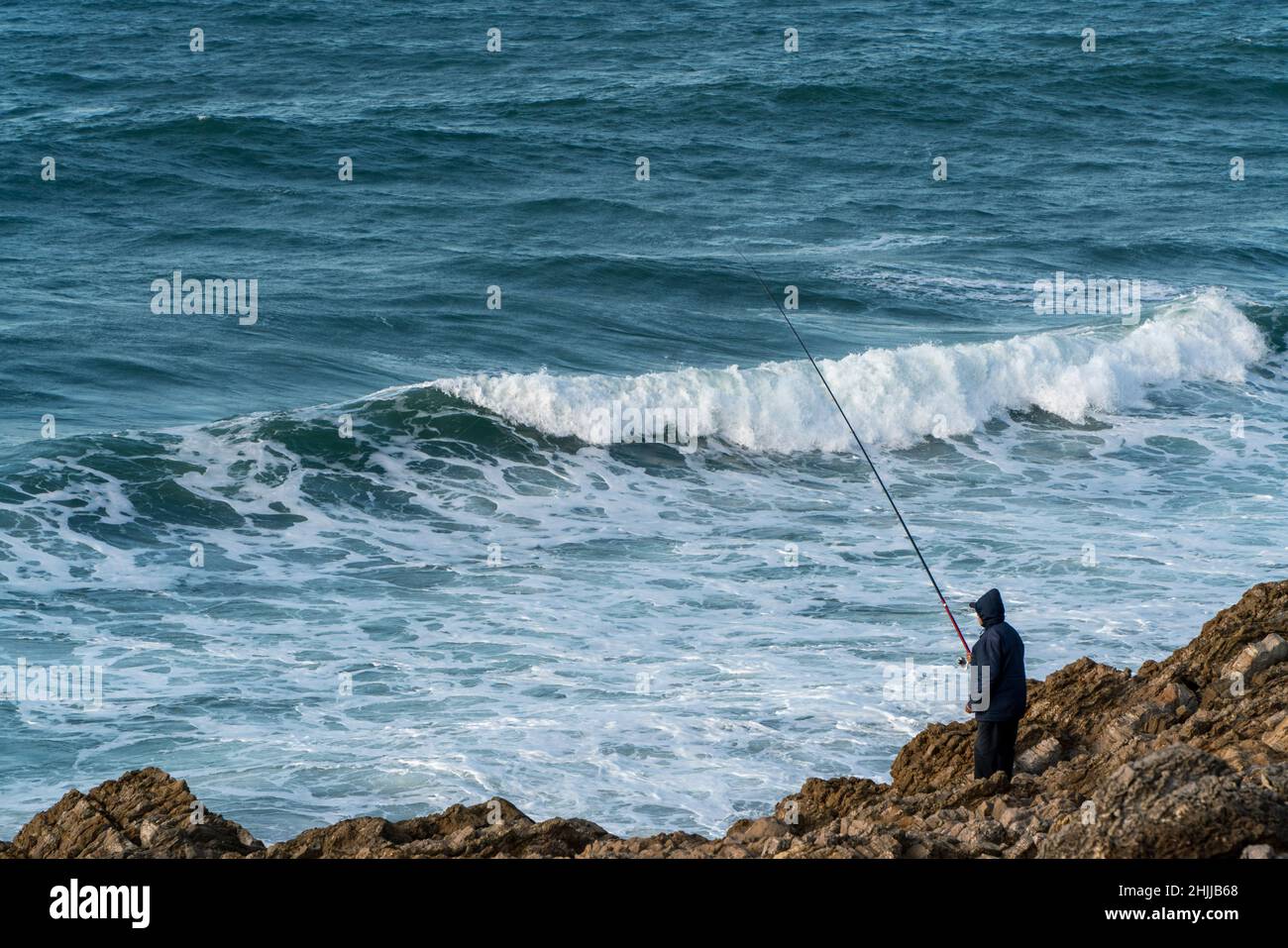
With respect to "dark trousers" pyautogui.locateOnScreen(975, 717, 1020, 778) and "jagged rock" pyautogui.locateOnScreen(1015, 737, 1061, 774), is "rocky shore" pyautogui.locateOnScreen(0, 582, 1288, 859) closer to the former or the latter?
"jagged rock" pyautogui.locateOnScreen(1015, 737, 1061, 774)

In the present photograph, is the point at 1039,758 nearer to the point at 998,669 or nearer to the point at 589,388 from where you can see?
the point at 998,669

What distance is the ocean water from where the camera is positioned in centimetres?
922

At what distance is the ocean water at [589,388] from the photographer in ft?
30.2

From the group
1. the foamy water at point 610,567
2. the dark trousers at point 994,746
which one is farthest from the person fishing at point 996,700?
Result: the foamy water at point 610,567

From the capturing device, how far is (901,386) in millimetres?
16859

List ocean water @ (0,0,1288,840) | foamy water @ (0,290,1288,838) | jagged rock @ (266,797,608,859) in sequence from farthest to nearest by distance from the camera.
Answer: ocean water @ (0,0,1288,840) < foamy water @ (0,290,1288,838) < jagged rock @ (266,797,608,859)

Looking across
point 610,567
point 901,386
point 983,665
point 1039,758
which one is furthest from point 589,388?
point 1039,758

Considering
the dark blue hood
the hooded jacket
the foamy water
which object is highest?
the dark blue hood

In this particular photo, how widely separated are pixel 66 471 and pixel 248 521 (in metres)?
1.71

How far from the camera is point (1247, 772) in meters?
5.20

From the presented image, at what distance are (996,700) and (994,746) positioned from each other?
215 mm

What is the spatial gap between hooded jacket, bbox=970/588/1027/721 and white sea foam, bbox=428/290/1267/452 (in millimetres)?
8567

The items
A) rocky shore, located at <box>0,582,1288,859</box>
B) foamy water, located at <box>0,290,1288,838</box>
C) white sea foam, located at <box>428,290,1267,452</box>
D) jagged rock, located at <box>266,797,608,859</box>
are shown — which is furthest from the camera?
white sea foam, located at <box>428,290,1267,452</box>

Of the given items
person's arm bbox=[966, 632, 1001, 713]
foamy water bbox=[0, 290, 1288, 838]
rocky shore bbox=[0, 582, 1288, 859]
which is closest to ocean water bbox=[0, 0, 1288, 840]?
foamy water bbox=[0, 290, 1288, 838]
